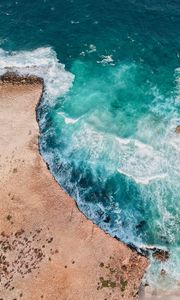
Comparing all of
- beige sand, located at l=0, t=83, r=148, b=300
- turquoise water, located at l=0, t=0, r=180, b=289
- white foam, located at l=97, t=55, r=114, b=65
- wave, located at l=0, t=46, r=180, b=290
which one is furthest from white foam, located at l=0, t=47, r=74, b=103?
beige sand, located at l=0, t=83, r=148, b=300

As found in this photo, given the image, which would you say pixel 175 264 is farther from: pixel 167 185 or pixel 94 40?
pixel 94 40

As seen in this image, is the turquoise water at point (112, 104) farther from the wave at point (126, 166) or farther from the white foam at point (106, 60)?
the wave at point (126, 166)

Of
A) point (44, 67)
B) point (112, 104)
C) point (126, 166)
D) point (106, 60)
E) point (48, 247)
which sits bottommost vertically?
point (48, 247)

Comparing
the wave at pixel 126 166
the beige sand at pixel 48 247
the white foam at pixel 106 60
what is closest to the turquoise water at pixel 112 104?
the white foam at pixel 106 60

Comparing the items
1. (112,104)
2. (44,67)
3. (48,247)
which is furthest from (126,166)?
(44,67)

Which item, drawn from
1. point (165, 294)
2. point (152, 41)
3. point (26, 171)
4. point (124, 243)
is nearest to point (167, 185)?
point (124, 243)

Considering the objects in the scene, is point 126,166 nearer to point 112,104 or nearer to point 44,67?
point 112,104
